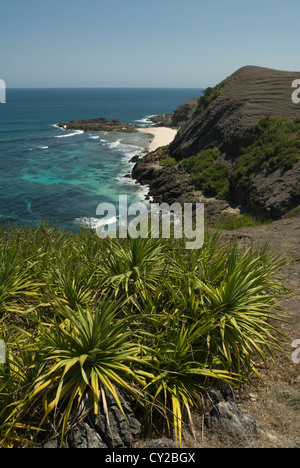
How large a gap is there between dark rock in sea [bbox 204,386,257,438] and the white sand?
5182 cm

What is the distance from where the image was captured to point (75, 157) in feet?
169

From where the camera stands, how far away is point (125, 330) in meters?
4.50

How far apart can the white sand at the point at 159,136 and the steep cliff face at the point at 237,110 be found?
1340 cm

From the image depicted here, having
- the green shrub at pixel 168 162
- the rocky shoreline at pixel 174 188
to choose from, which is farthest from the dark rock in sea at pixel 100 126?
the rocky shoreline at pixel 174 188

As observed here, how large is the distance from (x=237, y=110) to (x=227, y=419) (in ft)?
121

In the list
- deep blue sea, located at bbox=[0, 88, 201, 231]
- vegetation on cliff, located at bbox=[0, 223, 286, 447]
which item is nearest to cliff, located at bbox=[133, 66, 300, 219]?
deep blue sea, located at bbox=[0, 88, 201, 231]

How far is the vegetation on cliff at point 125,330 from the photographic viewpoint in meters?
3.77

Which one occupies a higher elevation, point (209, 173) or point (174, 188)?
point (209, 173)

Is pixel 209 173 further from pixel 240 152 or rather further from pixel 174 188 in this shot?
pixel 240 152

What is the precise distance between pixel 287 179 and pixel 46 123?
7949 centimetres

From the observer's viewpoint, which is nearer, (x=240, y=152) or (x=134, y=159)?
(x=240, y=152)

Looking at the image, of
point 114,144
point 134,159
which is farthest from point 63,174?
point 114,144

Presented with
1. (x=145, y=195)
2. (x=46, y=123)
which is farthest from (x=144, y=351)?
(x=46, y=123)

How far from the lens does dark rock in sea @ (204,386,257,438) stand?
3967 millimetres
